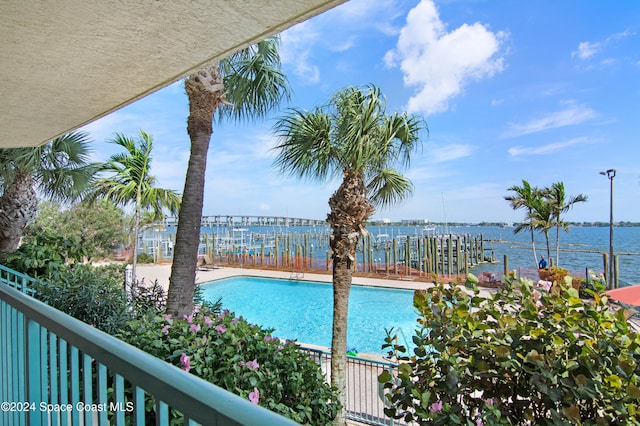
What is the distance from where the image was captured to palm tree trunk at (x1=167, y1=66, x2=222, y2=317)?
446cm

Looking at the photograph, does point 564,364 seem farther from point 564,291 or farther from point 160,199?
point 160,199

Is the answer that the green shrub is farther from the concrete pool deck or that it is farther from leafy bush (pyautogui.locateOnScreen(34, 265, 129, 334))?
leafy bush (pyautogui.locateOnScreen(34, 265, 129, 334))

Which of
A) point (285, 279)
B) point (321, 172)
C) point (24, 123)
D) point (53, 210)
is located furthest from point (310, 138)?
point (53, 210)

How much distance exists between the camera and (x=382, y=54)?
1628 centimetres

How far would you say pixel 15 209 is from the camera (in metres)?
7.41

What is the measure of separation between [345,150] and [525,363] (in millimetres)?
4821

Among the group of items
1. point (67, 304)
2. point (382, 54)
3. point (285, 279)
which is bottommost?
point (285, 279)

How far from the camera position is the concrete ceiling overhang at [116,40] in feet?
4.59

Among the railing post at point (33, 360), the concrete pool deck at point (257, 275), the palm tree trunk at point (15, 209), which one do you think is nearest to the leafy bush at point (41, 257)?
the palm tree trunk at point (15, 209)

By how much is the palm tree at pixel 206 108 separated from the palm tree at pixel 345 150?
0.61m

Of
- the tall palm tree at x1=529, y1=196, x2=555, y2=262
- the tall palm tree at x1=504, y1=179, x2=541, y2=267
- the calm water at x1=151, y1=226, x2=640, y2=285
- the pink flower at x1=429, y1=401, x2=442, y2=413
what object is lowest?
the calm water at x1=151, y1=226, x2=640, y2=285

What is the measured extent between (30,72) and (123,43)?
2.63 feet

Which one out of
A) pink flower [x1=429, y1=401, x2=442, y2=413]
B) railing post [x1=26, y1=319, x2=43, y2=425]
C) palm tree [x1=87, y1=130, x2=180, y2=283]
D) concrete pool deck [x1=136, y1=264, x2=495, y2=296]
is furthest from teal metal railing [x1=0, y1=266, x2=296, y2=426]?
concrete pool deck [x1=136, y1=264, x2=495, y2=296]

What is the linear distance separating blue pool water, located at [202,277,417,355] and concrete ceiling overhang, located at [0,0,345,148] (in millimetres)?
7683
